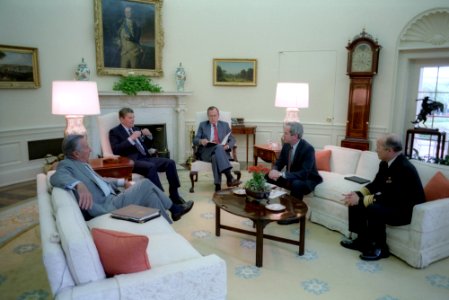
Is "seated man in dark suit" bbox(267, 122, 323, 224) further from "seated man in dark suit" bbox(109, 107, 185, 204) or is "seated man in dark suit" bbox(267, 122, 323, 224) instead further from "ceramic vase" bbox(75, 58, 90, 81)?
"ceramic vase" bbox(75, 58, 90, 81)

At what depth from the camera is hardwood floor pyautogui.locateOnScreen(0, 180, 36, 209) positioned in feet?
14.8

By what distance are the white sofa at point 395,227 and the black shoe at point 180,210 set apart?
1397mm

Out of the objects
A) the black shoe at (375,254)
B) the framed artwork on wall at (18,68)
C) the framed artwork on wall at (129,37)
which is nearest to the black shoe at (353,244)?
the black shoe at (375,254)

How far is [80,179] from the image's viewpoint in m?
2.74

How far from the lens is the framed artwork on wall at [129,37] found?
5.96m

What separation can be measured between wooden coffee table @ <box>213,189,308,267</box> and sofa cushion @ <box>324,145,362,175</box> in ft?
A: 4.00

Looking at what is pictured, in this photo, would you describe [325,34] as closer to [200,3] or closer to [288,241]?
[200,3]

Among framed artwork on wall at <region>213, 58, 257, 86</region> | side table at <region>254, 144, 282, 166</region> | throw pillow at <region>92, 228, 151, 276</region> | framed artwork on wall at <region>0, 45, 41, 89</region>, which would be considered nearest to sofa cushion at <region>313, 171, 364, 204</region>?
side table at <region>254, 144, 282, 166</region>

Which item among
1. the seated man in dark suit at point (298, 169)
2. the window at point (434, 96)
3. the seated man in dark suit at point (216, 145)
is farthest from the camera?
the window at point (434, 96)

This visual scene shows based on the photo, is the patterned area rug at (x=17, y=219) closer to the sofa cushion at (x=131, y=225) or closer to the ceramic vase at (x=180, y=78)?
the sofa cushion at (x=131, y=225)

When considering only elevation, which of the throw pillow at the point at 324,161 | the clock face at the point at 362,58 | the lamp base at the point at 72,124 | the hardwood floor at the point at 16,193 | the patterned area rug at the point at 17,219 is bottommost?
the patterned area rug at the point at 17,219

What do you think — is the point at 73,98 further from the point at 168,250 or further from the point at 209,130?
the point at 168,250

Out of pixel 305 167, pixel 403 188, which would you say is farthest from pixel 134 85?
pixel 403 188

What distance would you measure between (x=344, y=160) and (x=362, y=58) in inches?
103
